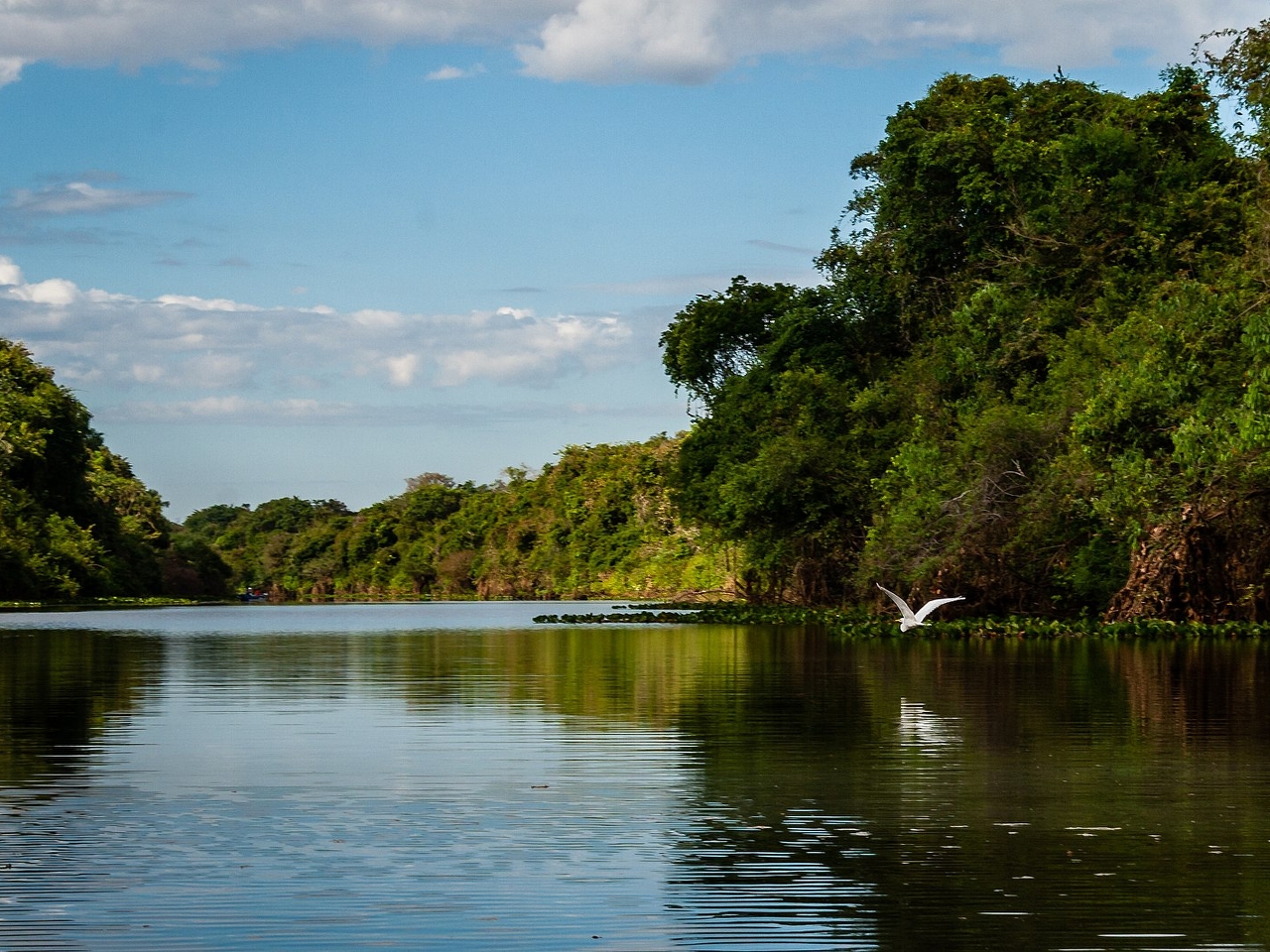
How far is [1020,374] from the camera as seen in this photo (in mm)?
37438

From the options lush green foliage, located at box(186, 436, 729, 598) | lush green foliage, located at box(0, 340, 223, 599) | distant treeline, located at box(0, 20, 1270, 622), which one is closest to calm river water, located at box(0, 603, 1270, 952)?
distant treeline, located at box(0, 20, 1270, 622)

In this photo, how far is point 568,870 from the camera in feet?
26.0

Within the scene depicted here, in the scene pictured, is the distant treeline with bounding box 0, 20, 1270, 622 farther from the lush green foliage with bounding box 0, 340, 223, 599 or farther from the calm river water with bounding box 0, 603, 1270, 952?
the lush green foliage with bounding box 0, 340, 223, 599

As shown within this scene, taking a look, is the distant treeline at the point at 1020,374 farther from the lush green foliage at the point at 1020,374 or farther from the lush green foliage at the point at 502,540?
the lush green foliage at the point at 502,540

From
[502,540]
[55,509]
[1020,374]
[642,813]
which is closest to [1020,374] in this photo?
[1020,374]

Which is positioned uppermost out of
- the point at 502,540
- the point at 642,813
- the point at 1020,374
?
the point at 1020,374

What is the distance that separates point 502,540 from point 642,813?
85042 mm

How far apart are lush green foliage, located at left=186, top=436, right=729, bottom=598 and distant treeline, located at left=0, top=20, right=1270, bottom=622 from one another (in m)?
17.8

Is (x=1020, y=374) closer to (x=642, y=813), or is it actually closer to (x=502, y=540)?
(x=642, y=813)

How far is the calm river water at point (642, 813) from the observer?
6.84 metres

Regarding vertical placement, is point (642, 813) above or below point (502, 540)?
below

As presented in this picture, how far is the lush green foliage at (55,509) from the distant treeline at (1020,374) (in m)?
23.5

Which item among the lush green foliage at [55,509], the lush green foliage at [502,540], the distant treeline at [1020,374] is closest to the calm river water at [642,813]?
the distant treeline at [1020,374]

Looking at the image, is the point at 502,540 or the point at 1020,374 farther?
the point at 502,540
